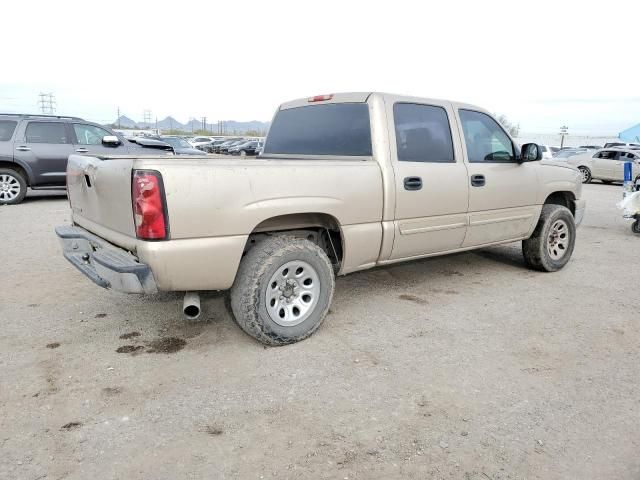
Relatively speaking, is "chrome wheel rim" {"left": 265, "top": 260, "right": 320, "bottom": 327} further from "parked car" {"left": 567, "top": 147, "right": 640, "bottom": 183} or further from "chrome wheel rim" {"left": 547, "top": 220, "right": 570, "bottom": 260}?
"parked car" {"left": 567, "top": 147, "right": 640, "bottom": 183}

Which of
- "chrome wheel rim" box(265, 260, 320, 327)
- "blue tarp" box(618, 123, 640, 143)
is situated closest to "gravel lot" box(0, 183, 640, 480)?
"chrome wheel rim" box(265, 260, 320, 327)

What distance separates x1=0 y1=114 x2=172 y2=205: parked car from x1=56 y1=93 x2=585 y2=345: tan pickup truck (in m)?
7.13

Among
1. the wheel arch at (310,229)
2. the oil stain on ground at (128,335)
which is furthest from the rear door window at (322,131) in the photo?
the oil stain on ground at (128,335)

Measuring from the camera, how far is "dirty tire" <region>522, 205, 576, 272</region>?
548cm

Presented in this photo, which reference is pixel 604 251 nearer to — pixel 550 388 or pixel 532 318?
pixel 532 318

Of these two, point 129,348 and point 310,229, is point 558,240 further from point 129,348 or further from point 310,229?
point 129,348

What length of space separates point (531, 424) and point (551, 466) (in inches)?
13.7

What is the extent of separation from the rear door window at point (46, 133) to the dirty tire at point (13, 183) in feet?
2.45

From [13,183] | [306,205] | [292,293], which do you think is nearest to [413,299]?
[292,293]

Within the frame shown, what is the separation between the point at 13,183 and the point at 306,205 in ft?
30.7

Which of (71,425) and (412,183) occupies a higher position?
(412,183)

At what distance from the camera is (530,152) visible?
16.5 ft

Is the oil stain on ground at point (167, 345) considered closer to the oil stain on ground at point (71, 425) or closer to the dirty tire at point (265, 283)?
the dirty tire at point (265, 283)

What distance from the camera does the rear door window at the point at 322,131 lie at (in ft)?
13.6
